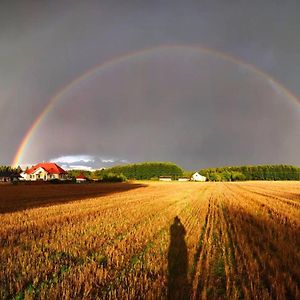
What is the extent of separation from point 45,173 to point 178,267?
98.2 metres

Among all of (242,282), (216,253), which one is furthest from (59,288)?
(216,253)

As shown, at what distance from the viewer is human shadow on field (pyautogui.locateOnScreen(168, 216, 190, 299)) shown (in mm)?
4965

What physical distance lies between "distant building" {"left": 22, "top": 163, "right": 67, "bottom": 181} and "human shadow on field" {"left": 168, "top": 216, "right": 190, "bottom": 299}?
93.6 meters

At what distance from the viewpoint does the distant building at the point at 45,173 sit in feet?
324

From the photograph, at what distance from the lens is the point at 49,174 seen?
98.6m

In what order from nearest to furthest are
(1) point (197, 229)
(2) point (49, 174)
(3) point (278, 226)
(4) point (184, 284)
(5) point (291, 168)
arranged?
(4) point (184, 284), (1) point (197, 229), (3) point (278, 226), (2) point (49, 174), (5) point (291, 168)

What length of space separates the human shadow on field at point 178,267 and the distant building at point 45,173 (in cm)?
9356

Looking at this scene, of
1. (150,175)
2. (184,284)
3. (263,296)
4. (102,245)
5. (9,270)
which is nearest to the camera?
(263,296)

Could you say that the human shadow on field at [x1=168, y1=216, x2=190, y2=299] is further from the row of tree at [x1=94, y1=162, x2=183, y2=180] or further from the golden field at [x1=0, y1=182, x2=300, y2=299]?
the row of tree at [x1=94, y1=162, x2=183, y2=180]

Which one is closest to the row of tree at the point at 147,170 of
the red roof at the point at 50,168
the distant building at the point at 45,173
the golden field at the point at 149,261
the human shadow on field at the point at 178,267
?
the red roof at the point at 50,168

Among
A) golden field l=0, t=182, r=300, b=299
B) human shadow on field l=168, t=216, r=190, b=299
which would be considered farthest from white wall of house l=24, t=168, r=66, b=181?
human shadow on field l=168, t=216, r=190, b=299

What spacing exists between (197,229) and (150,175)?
174931 millimetres

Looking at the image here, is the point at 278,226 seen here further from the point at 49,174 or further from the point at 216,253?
the point at 49,174

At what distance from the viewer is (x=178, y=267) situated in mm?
6203
